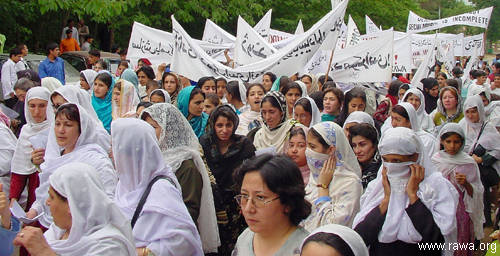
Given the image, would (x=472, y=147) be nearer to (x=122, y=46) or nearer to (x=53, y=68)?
(x=53, y=68)

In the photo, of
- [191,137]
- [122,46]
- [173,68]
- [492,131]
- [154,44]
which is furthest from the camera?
[122,46]

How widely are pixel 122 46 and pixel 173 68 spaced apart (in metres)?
12.6

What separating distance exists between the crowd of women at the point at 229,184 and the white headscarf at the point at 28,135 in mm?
12

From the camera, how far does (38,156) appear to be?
4.59m

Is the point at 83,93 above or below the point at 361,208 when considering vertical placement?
above

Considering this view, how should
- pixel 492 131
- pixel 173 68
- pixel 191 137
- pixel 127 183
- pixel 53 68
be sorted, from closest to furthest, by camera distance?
1. pixel 127 183
2. pixel 191 137
3. pixel 492 131
4. pixel 173 68
5. pixel 53 68

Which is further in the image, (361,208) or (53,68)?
(53,68)

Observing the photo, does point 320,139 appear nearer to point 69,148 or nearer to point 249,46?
point 69,148

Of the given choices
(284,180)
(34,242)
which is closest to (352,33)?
(284,180)

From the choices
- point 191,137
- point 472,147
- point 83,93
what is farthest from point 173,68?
point 191,137

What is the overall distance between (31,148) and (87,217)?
96.9 inches

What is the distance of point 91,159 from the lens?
4.02m

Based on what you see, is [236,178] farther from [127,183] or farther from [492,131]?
[492,131]

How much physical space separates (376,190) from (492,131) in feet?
10.5
